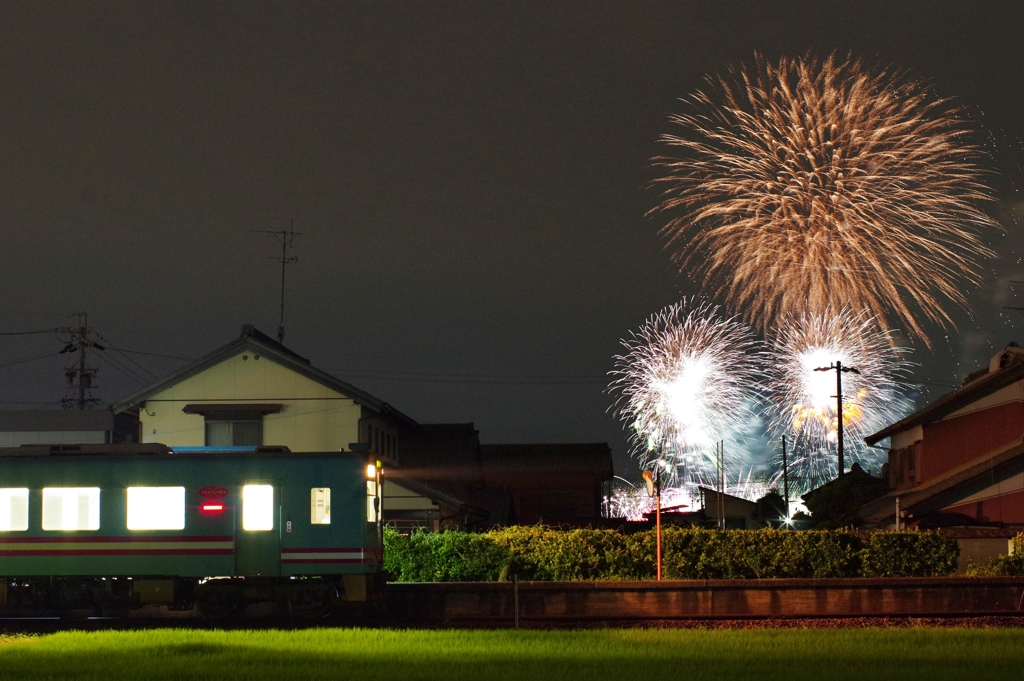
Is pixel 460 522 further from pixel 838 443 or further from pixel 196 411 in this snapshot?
pixel 838 443

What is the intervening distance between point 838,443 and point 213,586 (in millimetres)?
33096

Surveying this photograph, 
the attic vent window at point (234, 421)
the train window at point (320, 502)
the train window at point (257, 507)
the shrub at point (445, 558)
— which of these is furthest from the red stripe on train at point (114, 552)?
the attic vent window at point (234, 421)

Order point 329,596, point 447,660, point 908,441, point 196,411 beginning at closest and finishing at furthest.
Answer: point 447,660 → point 329,596 → point 196,411 → point 908,441

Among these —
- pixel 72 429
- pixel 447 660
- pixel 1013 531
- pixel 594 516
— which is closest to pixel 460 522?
pixel 594 516

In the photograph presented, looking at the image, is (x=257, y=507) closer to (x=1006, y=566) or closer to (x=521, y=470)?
(x=1006, y=566)

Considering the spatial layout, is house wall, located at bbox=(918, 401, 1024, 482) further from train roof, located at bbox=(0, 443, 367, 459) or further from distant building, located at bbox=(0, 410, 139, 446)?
distant building, located at bbox=(0, 410, 139, 446)

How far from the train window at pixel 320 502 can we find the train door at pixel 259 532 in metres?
0.61

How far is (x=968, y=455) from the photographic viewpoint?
4038 cm

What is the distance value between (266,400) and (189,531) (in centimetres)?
1920

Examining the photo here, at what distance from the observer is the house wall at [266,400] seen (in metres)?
41.3

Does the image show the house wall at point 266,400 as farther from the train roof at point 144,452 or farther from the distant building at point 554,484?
the train roof at point 144,452

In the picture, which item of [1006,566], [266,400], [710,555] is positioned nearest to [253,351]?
[266,400]

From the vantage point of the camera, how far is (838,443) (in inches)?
1956

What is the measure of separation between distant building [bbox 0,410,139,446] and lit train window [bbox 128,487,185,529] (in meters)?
52.3
